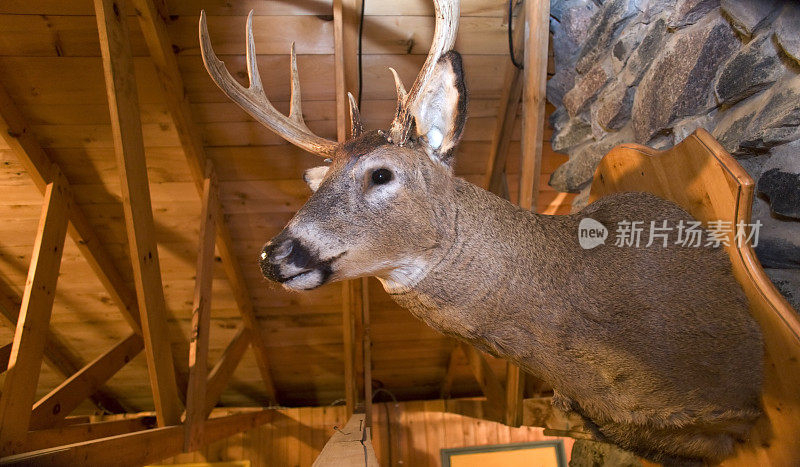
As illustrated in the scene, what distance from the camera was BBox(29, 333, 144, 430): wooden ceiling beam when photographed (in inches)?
100.0

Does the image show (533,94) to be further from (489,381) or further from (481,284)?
(489,381)

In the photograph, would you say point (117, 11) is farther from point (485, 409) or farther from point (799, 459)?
point (485, 409)

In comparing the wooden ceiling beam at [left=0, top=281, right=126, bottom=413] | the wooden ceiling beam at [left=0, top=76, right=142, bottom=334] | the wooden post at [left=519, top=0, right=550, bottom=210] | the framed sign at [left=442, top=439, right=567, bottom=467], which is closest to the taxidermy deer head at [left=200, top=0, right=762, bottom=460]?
the wooden post at [left=519, top=0, right=550, bottom=210]

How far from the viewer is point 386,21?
2.42m

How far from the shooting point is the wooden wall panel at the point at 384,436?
353 cm

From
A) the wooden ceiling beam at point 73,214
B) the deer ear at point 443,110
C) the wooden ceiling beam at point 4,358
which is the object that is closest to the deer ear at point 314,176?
the deer ear at point 443,110

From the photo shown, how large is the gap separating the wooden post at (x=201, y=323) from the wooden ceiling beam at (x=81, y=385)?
2.27ft

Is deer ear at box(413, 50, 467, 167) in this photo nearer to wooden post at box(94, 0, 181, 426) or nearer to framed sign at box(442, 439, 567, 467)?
wooden post at box(94, 0, 181, 426)

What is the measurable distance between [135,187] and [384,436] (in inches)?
93.8

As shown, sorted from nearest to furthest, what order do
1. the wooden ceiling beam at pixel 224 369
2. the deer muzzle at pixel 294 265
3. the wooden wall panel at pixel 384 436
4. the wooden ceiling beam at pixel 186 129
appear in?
the deer muzzle at pixel 294 265, the wooden ceiling beam at pixel 186 129, the wooden ceiling beam at pixel 224 369, the wooden wall panel at pixel 384 436

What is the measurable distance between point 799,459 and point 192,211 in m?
2.80

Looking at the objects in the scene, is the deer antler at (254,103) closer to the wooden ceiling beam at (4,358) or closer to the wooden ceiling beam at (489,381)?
the wooden ceiling beam at (489,381)

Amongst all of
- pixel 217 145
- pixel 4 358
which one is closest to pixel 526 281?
pixel 217 145

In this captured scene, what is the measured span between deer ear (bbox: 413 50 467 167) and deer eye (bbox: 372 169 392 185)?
124mm
